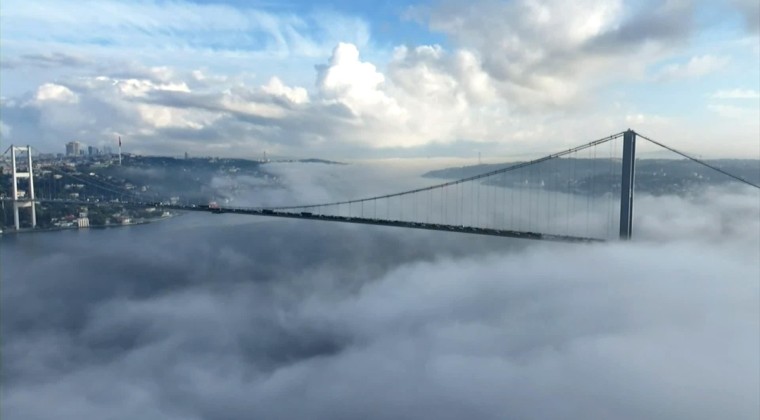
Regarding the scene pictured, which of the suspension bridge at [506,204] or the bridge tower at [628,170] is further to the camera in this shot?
the suspension bridge at [506,204]

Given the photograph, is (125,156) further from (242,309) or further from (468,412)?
(468,412)

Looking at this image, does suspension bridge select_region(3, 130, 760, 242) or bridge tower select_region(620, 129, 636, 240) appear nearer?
bridge tower select_region(620, 129, 636, 240)

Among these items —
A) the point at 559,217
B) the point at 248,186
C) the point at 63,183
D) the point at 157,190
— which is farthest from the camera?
the point at 248,186

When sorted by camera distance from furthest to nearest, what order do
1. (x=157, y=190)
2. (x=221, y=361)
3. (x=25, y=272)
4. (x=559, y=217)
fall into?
1. (x=157, y=190)
2. (x=559, y=217)
3. (x=25, y=272)
4. (x=221, y=361)

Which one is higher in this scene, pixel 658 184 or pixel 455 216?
pixel 658 184

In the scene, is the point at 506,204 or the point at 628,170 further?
the point at 506,204

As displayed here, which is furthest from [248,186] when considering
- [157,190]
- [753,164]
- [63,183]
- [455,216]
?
[753,164]

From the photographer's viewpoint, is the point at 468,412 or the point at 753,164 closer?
the point at 468,412

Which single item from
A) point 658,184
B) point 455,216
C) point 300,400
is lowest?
point 300,400

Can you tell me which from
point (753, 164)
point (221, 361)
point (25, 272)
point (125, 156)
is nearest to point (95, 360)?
point (221, 361)
